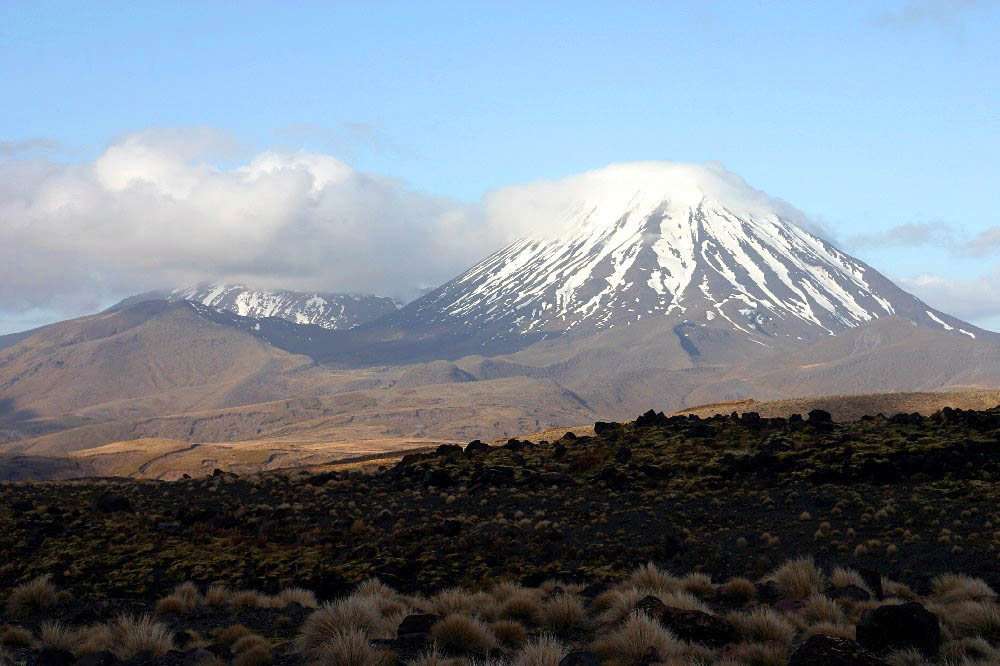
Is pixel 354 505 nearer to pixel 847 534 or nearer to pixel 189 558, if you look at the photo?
pixel 189 558

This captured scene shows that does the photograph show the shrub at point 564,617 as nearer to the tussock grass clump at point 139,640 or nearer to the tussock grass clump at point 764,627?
the tussock grass clump at point 764,627

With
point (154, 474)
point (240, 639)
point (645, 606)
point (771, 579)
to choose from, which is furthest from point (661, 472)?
point (154, 474)

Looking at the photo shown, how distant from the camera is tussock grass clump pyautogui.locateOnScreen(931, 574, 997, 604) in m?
13.8

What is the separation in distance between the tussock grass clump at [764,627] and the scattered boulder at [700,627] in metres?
0.16

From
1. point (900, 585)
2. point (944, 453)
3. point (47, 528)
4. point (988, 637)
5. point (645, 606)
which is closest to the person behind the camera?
point (988, 637)

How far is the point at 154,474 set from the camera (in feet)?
552

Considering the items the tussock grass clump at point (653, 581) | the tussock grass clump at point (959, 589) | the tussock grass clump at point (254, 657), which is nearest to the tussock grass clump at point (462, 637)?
the tussock grass clump at point (254, 657)

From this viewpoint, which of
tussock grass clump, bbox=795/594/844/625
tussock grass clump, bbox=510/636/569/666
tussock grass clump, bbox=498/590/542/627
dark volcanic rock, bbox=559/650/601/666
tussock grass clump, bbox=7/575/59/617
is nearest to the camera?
dark volcanic rock, bbox=559/650/601/666

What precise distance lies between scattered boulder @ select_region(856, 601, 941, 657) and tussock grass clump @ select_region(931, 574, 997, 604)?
2954 mm

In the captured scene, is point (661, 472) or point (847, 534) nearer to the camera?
point (847, 534)

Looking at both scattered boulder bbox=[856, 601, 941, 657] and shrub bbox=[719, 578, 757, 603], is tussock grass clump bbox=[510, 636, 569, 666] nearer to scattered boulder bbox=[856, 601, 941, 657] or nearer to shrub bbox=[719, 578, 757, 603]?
scattered boulder bbox=[856, 601, 941, 657]

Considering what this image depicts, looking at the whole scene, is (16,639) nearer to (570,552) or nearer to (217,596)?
(217,596)

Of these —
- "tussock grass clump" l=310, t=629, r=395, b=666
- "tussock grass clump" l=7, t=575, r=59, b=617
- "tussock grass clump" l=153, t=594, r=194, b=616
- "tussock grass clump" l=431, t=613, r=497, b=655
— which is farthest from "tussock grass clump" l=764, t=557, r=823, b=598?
"tussock grass clump" l=7, t=575, r=59, b=617

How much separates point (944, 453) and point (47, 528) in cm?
2444
